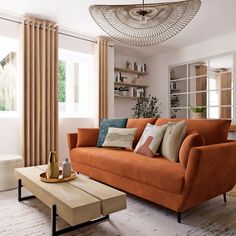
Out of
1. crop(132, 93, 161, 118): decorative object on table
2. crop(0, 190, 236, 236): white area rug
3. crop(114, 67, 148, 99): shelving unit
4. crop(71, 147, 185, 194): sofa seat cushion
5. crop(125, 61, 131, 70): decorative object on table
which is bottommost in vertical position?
crop(0, 190, 236, 236): white area rug

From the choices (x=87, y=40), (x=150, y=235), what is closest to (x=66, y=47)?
(x=87, y=40)

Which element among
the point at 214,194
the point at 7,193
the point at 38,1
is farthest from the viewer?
the point at 38,1

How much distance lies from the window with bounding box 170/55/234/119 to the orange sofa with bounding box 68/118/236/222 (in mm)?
2416

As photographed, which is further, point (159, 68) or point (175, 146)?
point (159, 68)

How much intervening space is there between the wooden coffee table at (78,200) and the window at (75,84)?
2760mm

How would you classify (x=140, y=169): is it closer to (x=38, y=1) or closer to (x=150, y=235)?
(x=150, y=235)

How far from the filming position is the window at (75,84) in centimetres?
456

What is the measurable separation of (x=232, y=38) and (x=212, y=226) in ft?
12.2

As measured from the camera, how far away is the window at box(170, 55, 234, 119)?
15.1 feet

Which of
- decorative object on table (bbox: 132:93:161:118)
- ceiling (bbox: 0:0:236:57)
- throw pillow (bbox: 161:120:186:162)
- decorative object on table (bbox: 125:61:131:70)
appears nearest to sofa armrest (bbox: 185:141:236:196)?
throw pillow (bbox: 161:120:186:162)

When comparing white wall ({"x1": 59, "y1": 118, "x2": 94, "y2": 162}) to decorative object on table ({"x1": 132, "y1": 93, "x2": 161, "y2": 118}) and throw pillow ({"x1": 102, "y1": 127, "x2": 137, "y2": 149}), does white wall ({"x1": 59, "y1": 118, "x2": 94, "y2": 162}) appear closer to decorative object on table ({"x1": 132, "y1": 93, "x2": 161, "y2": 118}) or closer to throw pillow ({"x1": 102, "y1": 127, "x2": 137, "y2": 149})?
throw pillow ({"x1": 102, "y1": 127, "x2": 137, "y2": 149})

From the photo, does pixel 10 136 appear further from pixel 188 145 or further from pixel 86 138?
pixel 188 145

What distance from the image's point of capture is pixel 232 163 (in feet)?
7.16

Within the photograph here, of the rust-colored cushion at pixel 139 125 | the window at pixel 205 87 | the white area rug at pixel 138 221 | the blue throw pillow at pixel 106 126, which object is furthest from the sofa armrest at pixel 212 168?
the window at pixel 205 87
